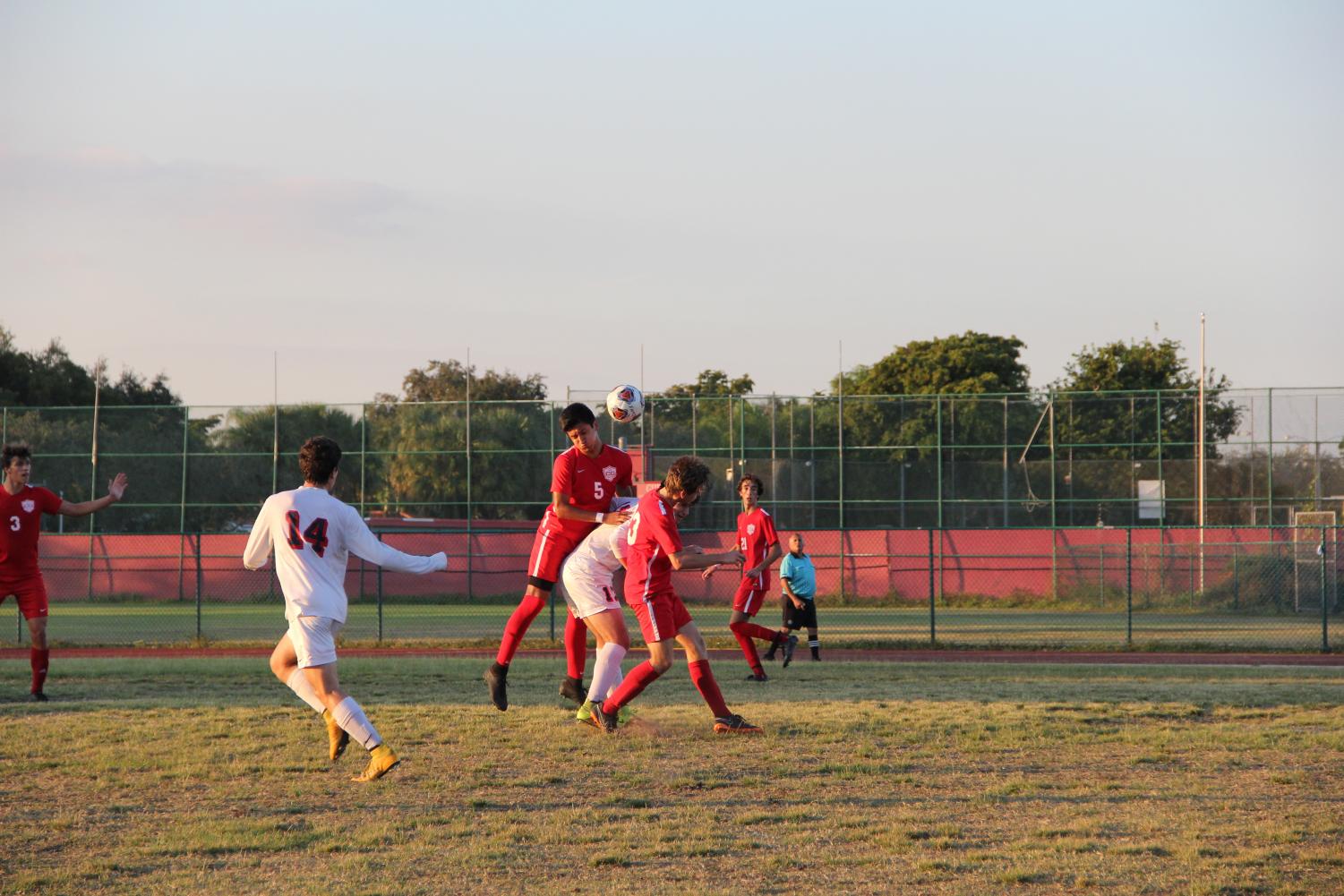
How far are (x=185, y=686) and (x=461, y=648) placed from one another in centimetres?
667

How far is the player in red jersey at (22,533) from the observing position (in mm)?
11406

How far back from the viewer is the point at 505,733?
9.26 metres

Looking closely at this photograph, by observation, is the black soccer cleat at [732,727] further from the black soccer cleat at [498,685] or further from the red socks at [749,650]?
the red socks at [749,650]

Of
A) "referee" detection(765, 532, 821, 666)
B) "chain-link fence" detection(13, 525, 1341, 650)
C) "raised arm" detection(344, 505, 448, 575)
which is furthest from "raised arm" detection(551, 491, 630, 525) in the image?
"chain-link fence" detection(13, 525, 1341, 650)

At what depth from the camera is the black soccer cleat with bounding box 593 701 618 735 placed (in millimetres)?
8867

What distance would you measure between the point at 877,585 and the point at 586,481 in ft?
79.3

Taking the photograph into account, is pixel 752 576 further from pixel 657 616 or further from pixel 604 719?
pixel 657 616

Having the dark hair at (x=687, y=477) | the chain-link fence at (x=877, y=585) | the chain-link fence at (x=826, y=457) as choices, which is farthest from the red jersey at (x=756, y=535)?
the chain-link fence at (x=826, y=457)

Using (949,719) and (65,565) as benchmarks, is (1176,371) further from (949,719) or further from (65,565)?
(949,719)

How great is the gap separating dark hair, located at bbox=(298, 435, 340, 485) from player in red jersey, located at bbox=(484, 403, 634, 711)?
211cm

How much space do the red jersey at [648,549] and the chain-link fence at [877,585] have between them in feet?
47.5

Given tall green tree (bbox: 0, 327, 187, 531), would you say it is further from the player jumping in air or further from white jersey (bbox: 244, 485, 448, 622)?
white jersey (bbox: 244, 485, 448, 622)

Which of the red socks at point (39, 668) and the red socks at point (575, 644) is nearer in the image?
the red socks at point (575, 644)

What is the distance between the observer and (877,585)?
32.5 metres
